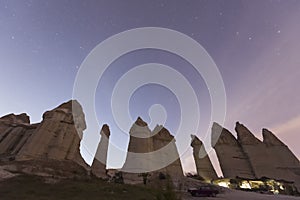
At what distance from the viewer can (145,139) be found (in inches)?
3113

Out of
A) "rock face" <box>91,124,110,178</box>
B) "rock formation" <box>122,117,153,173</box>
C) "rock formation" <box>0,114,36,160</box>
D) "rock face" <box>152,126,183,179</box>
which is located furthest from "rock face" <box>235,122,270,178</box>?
"rock formation" <box>0,114,36,160</box>

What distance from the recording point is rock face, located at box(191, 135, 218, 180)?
76.8 m

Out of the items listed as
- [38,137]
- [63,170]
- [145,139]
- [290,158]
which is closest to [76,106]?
[38,137]

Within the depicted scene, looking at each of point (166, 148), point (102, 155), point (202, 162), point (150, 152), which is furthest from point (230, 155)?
point (102, 155)

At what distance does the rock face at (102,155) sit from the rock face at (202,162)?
28386 mm

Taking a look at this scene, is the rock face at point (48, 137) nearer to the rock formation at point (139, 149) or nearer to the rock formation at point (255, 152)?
the rock formation at point (139, 149)

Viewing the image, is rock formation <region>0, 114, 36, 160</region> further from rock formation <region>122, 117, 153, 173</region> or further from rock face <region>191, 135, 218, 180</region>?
rock face <region>191, 135, 218, 180</region>

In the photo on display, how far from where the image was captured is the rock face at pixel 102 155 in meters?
71.0

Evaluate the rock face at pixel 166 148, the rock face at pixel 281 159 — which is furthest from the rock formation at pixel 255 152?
the rock face at pixel 166 148

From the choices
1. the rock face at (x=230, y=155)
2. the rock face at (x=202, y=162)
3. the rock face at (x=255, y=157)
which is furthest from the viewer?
the rock face at (x=202, y=162)

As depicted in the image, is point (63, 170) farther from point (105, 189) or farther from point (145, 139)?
point (145, 139)

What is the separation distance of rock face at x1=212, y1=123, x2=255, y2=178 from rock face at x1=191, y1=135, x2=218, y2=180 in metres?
3.40

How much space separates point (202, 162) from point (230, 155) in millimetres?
9066

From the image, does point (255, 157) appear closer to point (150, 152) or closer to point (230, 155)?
point (230, 155)
